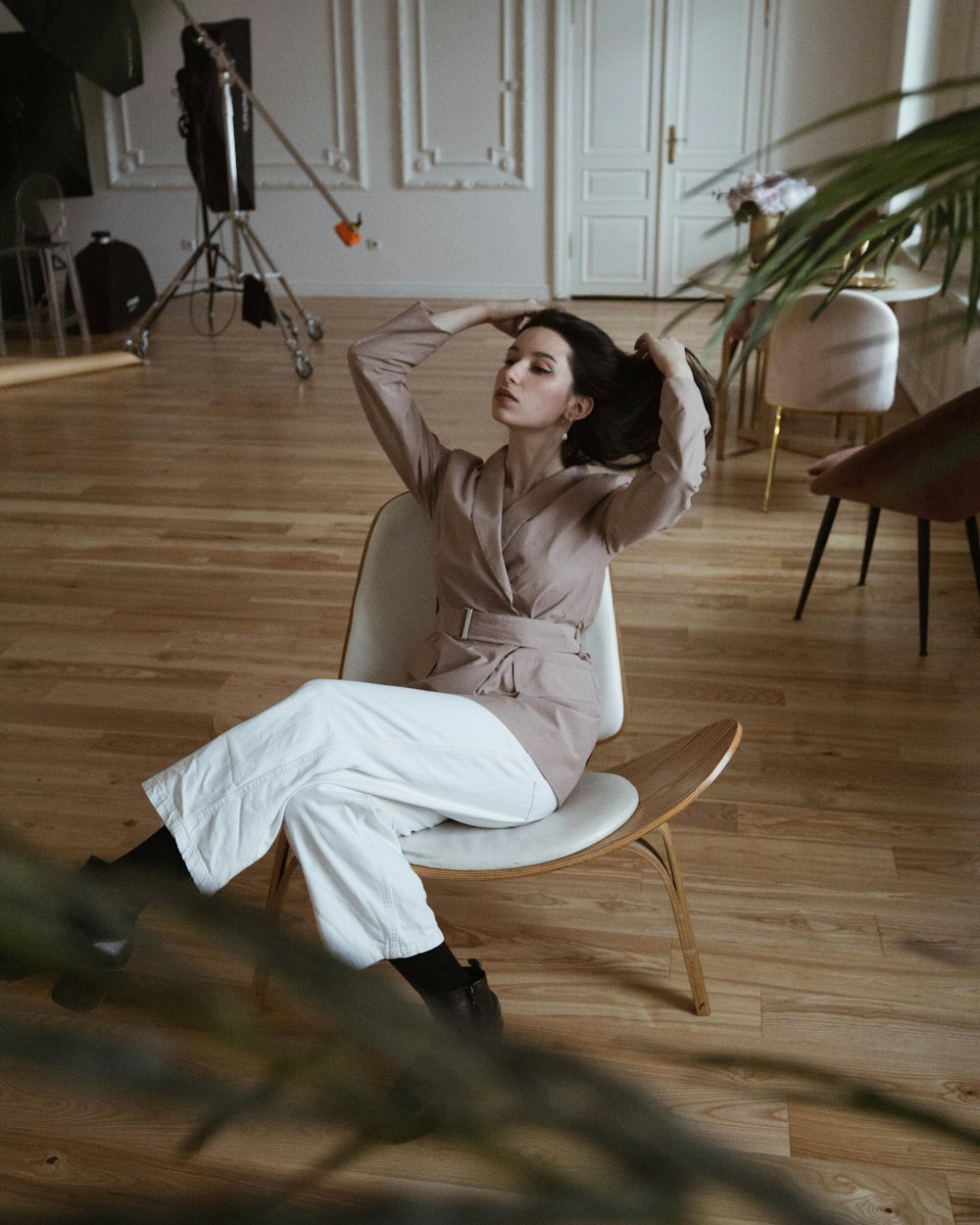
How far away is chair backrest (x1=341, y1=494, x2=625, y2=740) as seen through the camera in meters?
2.22

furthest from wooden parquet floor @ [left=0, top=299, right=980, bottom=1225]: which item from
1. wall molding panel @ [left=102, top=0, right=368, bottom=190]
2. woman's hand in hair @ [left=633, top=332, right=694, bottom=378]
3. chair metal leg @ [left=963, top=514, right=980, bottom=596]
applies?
wall molding panel @ [left=102, top=0, right=368, bottom=190]

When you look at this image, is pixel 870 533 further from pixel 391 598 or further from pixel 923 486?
pixel 391 598

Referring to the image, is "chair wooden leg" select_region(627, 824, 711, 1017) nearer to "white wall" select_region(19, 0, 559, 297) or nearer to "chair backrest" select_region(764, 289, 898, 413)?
"chair backrest" select_region(764, 289, 898, 413)

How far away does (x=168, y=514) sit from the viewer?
448 cm

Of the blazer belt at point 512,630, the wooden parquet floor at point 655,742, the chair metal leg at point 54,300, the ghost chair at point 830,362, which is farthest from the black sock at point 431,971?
the chair metal leg at point 54,300

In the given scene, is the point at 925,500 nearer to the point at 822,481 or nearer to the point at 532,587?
the point at 822,481

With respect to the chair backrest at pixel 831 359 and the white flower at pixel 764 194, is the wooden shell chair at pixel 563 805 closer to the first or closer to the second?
the chair backrest at pixel 831 359

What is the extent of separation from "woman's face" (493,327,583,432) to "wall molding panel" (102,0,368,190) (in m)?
7.32

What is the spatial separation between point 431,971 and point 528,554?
2.22 feet

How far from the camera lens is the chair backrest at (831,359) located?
3916 mm

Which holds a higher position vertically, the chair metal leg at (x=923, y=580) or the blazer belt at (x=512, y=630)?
the blazer belt at (x=512, y=630)

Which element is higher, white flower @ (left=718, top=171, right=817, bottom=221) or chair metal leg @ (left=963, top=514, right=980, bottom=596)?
white flower @ (left=718, top=171, right=817, bottom=221)

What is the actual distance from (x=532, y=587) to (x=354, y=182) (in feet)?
24.8

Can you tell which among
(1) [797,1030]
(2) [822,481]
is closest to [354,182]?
(2) [822,481]
